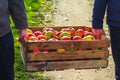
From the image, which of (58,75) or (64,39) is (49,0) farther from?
(64,39)

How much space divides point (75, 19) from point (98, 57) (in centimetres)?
539

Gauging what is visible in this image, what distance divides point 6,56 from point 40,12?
282 inches

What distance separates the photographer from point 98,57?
4.99m

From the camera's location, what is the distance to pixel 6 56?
3.53m

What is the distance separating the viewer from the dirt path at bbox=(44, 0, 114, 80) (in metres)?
6.25

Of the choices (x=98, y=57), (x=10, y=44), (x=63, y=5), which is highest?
(x=10, y=44)

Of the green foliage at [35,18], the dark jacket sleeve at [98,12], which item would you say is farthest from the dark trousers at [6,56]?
the green foliage at [35,18]

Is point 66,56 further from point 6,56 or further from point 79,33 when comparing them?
point 6,56

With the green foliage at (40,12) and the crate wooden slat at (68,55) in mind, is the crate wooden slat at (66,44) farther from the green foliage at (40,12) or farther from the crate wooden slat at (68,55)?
the green foliage at (40,12)

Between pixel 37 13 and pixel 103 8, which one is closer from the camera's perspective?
pixel 103 8

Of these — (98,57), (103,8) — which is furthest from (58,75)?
(103,8)

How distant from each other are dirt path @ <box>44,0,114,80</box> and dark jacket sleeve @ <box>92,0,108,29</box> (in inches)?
86.1

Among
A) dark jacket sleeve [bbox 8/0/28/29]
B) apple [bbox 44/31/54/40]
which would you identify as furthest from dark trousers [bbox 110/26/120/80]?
apple [bbox 44/31/54/40]

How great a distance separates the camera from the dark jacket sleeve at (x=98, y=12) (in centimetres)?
396
